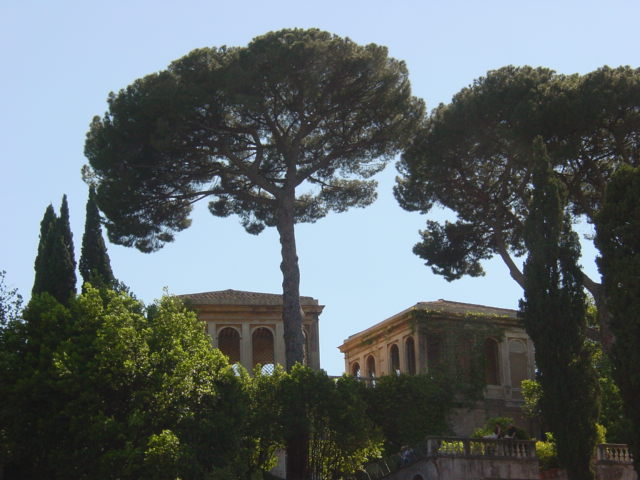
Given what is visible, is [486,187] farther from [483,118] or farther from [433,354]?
[433,354]

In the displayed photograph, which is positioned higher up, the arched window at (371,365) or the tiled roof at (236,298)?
the tiled roof at (236,298)

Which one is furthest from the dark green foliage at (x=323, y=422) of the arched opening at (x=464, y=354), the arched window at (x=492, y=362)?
the arched window at (x=492, y=362)

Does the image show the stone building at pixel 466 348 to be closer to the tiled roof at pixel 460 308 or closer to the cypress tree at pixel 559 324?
the tiled roof at pixel 460 308

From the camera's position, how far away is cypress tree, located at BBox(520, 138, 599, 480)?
2750 cm

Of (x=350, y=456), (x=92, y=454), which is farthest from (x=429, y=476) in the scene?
(x=92, y=454)

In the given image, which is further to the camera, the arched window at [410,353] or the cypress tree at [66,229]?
the arched window at [410,353]

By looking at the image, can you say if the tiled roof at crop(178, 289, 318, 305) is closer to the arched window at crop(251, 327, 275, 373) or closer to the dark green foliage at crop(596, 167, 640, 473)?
the arched window at crop(251, 327, 275, 373)

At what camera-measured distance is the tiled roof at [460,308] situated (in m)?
43.9

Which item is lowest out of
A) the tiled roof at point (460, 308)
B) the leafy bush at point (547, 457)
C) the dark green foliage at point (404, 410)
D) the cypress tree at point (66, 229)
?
the leafy bush at point (547, 457)

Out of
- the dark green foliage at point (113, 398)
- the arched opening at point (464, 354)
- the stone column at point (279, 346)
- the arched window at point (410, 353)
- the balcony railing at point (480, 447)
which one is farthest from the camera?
the arched window at point (410, 353)

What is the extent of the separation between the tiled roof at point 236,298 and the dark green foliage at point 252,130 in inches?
217

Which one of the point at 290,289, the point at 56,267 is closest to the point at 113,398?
the point at 56,267

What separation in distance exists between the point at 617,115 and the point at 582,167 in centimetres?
206

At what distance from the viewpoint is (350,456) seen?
30.5m
